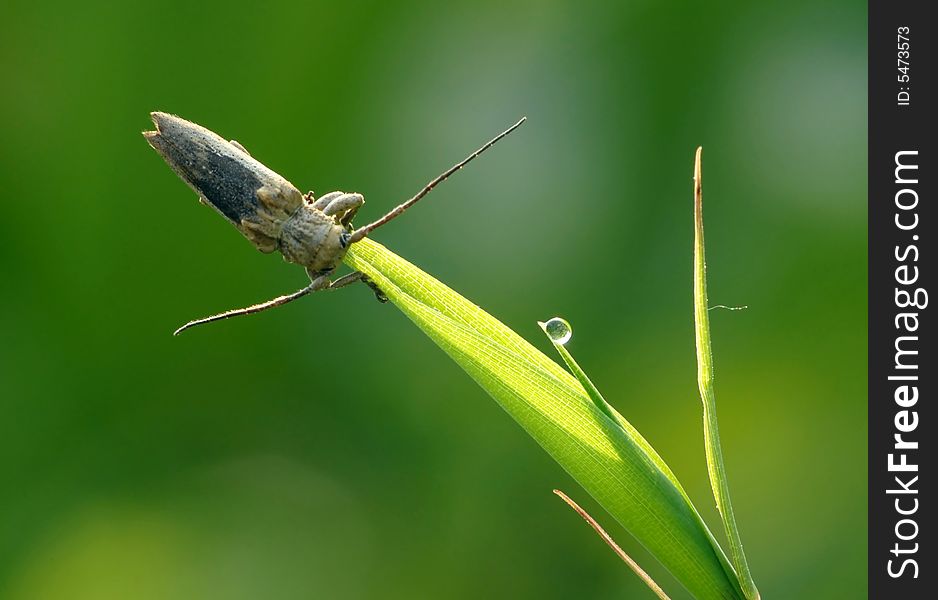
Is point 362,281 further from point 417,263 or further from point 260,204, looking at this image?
point 417,263

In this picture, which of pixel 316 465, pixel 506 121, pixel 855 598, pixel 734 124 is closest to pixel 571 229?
pixel 506 121

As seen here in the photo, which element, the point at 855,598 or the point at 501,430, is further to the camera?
the point at 501,430

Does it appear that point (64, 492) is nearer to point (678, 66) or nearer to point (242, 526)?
point (242, 526)

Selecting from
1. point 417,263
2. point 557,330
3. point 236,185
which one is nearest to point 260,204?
point 236,185

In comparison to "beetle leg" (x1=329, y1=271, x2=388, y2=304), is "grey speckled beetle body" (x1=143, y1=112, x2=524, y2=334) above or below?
above

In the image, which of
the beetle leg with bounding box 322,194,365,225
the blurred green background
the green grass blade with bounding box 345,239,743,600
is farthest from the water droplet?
the blurred green background

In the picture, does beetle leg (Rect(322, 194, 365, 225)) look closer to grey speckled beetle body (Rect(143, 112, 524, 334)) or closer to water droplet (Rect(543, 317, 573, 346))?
grey speckled beetle body (Rect(143, 112, 524, 334))
